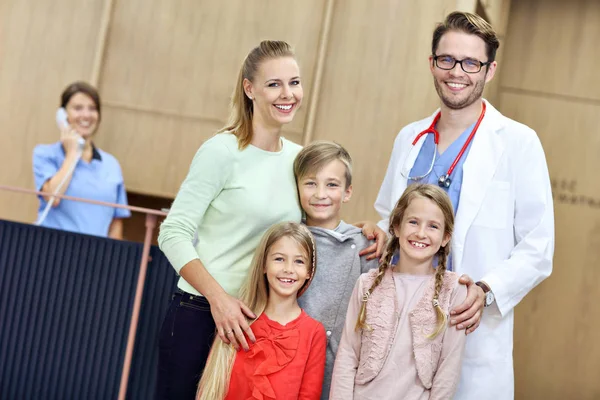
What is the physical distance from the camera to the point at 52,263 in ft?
10.5

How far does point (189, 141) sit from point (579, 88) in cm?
211

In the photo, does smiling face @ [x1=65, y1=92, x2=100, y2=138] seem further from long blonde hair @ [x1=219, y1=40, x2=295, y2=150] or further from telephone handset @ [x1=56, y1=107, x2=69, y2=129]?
long blonde hair @ [x1=219, y1=40, x2=295, y2=150]

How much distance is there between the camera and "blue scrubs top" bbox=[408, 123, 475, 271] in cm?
226

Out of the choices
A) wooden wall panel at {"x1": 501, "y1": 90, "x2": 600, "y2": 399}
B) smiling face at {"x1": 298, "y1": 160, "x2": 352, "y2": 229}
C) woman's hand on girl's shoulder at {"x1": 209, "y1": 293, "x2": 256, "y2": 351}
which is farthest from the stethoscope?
wooden wall panel at {"x1": 501, "y1": 90, "x2": 600, "y2": 399}

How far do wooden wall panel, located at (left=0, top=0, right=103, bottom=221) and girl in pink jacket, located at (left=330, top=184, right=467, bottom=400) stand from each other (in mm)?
2742

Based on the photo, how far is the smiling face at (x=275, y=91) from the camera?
2150mm

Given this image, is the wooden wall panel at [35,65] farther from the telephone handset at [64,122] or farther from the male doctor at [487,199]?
the male doctor at [487,199]

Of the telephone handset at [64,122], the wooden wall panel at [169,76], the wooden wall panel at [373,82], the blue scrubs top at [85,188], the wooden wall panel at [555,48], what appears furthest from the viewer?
the wooden wall panel at [555,48]

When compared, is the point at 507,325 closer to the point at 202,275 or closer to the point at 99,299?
the point at 202,275

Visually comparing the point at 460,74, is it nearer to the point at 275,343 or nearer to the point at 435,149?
the point at 435,149

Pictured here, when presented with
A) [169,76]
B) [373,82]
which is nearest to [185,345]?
[373,82]

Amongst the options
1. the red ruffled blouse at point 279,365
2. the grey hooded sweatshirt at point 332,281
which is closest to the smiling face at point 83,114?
the grey hooded sweatshirt at point 332,281

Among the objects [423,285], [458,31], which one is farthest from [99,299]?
[458,31]

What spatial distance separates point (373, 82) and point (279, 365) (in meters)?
2.33
